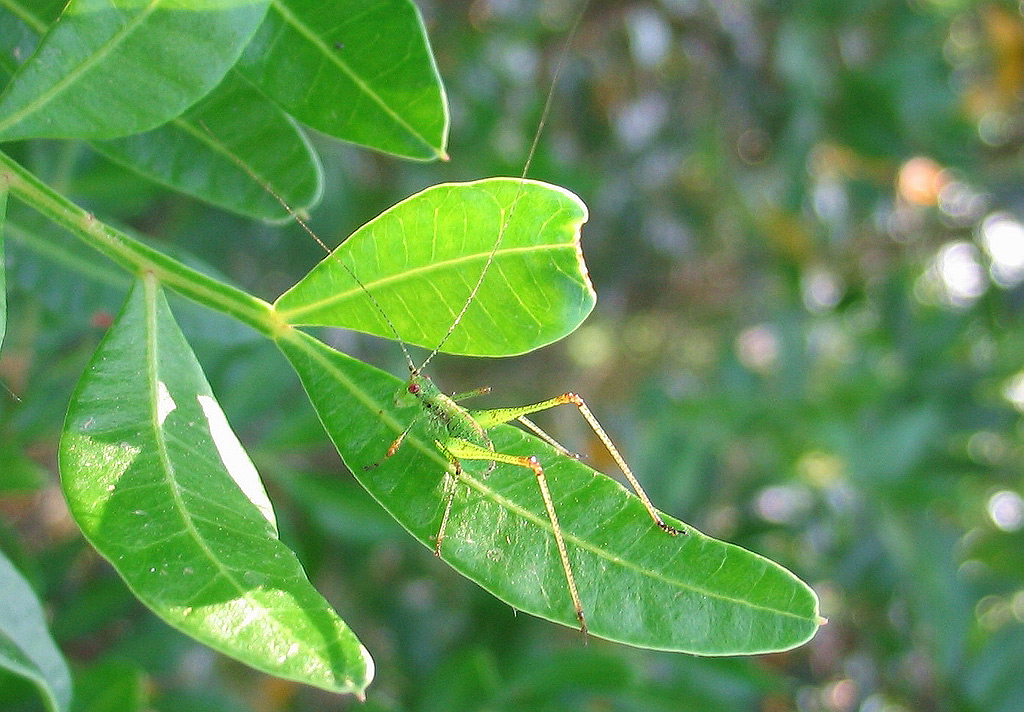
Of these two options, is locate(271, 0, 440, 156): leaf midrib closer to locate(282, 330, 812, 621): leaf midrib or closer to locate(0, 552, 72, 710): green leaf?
locate(282, 330, 812, 621): leaf midrib

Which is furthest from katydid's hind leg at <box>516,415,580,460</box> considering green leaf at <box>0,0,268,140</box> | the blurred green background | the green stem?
the blurred green background

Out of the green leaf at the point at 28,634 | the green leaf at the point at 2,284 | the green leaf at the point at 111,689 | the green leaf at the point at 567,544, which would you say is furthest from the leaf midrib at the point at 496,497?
the green leaf at the point at 111,689

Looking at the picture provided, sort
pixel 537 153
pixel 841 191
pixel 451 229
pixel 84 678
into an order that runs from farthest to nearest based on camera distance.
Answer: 1. pixel 841 191
2. pixel 537 153
3. pixel 84 678
4. pixel 451 229

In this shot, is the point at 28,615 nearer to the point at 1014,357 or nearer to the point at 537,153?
the point at 537,153

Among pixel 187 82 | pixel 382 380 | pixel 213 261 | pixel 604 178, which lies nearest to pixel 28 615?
pixel 382 380

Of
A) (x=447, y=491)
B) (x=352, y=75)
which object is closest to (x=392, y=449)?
(x=447, y=491)

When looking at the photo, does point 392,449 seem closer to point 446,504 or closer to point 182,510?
point 446,504
